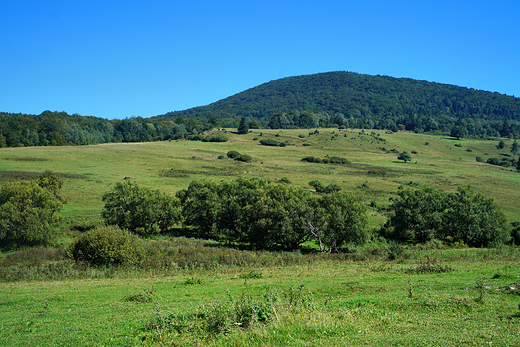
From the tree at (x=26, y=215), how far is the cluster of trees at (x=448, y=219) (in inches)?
1503

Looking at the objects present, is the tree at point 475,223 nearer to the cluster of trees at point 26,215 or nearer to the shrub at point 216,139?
the cluster of trees at point 26,215

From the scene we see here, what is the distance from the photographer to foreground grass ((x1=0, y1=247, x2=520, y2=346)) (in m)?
10.3

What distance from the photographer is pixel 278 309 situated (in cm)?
1180

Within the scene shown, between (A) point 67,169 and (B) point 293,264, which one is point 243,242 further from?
(A) point 67,169

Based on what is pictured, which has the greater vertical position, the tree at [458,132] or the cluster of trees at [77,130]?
the tree at [458,132]

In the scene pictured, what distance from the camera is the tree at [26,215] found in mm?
34156

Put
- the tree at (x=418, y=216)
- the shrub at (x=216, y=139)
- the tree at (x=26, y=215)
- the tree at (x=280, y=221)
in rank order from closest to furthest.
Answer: the tree at (x=26, y=215)
the tree at (x=280, y=221)
the tree at (x=418, y=216)
the shrub at (x=216, y=139)

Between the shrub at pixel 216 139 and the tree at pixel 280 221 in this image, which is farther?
the shrub at pixel 216 139

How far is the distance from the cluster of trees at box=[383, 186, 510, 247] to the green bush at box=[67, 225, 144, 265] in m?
31.5

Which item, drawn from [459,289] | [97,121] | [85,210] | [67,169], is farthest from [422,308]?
[97,121]

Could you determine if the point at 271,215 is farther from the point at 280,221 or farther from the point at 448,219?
the point at 448,219

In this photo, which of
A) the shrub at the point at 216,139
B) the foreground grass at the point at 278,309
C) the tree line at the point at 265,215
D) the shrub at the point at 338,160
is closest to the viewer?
the foreground grass at the point at 278,309

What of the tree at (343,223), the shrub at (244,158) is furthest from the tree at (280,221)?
the shrub at (244,158)

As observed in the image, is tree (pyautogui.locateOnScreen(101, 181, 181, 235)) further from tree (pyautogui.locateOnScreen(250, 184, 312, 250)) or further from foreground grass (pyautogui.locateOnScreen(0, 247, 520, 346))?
foreground grass (pyautogui.locateOnScreen(0, 247, 520, 346))
